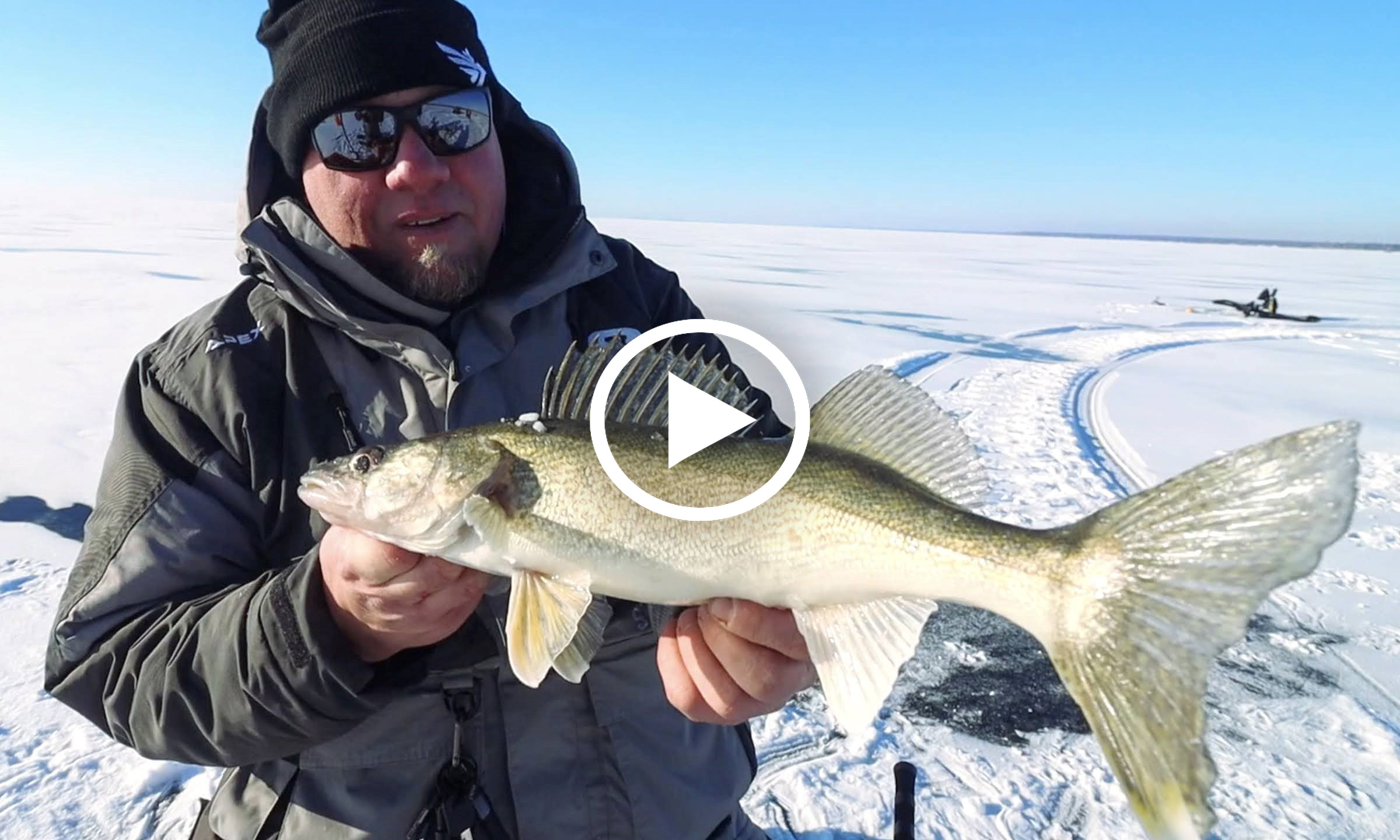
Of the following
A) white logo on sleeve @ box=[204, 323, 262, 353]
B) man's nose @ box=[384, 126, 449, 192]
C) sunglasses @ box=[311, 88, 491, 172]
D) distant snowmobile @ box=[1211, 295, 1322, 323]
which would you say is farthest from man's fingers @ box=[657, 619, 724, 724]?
distant snowmobile @ box=[1211, 295, 1322, 323]

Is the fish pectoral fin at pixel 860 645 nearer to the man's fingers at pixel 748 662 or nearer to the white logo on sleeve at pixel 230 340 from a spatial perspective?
the man's fingers at pixel 748 662

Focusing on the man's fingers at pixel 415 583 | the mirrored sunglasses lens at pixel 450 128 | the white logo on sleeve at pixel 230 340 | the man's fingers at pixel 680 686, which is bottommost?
the man's fingers at pixel 680 686

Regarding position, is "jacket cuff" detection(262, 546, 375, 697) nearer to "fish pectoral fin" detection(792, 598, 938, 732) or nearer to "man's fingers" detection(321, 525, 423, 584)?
"man's fingers" detection(321, 525, 423, 584)

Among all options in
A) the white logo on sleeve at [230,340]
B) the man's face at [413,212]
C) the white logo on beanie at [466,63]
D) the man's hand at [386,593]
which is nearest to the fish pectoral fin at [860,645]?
the man's hand at [386,593]

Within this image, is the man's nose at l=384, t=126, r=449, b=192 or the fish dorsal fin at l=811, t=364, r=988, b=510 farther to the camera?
the man's nose at l=384, t=126, r=449, b=192

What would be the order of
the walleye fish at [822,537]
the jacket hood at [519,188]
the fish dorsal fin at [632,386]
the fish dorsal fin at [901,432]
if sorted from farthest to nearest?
1. the jacket hood at [519,188]
2. the fish dorsal fin at [632,386]
3. the fish dorsal fin at [901,432]
4. the walleye fish at [822,537]

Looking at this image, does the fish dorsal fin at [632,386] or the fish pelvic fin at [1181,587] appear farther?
the fish dorsal fin at [632,386]
